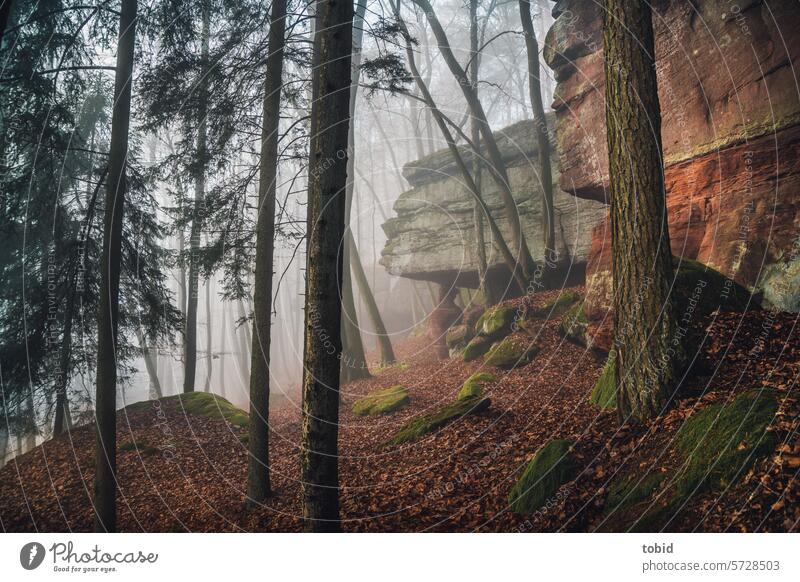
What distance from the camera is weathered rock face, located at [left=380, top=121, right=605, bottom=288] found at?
15242mm

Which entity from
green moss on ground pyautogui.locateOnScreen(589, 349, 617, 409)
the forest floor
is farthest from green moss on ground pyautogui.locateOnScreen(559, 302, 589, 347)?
green moss on ground pyautogui.locateOnScreen(589, 349, 617, 409)

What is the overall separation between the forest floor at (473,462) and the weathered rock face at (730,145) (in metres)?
1.97

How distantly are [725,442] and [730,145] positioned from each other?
715cm

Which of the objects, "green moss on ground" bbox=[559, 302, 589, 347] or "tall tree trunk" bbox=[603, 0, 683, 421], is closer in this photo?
"tall tree trunk" bbox=[603, 0, 683, 421]

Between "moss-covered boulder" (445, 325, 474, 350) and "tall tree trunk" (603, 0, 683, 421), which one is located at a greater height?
"tall tree trunk" (603, 0, 683, 421)

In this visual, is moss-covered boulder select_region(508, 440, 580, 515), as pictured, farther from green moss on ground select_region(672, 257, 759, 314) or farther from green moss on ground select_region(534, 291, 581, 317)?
green moss on ground select_region(534, 291, 581, 317)

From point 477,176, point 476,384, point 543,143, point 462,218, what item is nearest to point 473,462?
point 476,384

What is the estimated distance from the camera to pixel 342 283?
898cm

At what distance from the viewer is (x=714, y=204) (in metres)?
8.19

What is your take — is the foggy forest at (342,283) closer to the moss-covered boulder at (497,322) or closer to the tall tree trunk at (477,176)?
the moss-covered boulder at (497,322)

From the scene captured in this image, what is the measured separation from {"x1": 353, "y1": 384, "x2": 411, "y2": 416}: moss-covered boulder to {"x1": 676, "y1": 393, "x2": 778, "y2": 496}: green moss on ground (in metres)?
8.06

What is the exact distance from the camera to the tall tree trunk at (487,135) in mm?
14062
